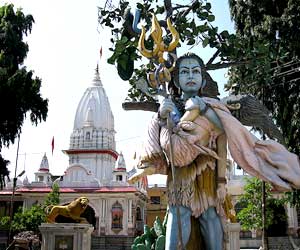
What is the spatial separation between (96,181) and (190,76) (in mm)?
26947

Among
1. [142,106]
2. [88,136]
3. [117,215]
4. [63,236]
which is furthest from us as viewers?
[88,136]

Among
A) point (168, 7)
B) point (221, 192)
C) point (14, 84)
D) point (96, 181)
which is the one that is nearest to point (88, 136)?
point (96, 181)

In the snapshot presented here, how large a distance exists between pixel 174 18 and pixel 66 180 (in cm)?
2695

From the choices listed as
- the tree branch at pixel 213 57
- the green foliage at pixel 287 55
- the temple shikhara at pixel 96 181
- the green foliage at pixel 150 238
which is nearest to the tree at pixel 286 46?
the green foliage at pixel 287 55

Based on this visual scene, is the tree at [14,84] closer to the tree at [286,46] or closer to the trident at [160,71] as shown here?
the tree at [286,46]

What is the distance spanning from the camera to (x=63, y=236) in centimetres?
1128

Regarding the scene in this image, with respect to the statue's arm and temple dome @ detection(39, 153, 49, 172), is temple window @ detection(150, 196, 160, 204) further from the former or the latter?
the statue's arm

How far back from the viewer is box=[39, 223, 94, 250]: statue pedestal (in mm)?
11148

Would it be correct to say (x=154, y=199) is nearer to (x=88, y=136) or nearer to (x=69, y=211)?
(x=88, y=136)

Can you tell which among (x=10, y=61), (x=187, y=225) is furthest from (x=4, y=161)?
(x=187, y=225)

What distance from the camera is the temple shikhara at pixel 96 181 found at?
A: 28.7 metres

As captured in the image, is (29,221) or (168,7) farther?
(29,221)

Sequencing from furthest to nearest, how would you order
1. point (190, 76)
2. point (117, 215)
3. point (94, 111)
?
point (94, 111), point (117, 215), point (190, 76)

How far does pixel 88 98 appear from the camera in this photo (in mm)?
35188
